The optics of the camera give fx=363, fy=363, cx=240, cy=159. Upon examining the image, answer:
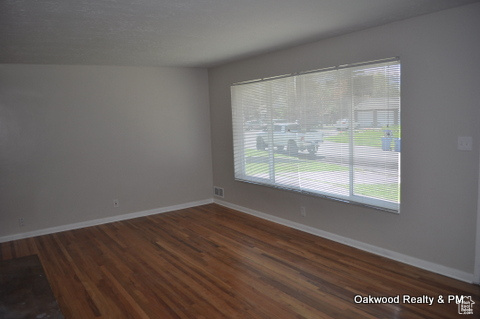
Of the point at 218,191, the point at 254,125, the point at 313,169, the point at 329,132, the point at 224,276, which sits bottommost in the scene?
the point at 224,276

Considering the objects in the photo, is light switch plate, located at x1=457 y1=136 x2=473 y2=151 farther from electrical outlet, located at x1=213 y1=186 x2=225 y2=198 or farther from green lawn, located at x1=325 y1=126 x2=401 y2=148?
electrical outlet, located at x1=213 y1=186 x2=225 y2=198

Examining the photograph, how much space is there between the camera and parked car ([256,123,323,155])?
15.4ft

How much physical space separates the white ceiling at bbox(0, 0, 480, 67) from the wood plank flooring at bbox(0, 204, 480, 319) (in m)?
2.48

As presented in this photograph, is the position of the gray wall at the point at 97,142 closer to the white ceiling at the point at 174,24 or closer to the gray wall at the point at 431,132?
the white ceiling at the point at 174,24

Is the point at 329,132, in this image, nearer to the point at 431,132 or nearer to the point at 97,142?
the point at 431,132

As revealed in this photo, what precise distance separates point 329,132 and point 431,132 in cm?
122

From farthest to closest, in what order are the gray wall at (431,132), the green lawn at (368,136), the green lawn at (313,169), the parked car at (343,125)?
the parked car at (343,125)
the green lawn at (313,169)
the green lawn at (368,136)
the gray wall at (431,132)

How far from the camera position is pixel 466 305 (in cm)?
293

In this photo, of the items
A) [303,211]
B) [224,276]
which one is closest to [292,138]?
[303,211]

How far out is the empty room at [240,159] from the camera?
123 inches

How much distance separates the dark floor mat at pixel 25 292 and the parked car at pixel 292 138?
3.31 meters

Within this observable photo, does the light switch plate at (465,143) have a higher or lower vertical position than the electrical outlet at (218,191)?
higher

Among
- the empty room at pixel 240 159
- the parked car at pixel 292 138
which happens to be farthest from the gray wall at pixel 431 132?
the parked car at pixel 292 138

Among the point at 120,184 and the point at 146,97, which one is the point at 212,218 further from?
the point at 146,97
